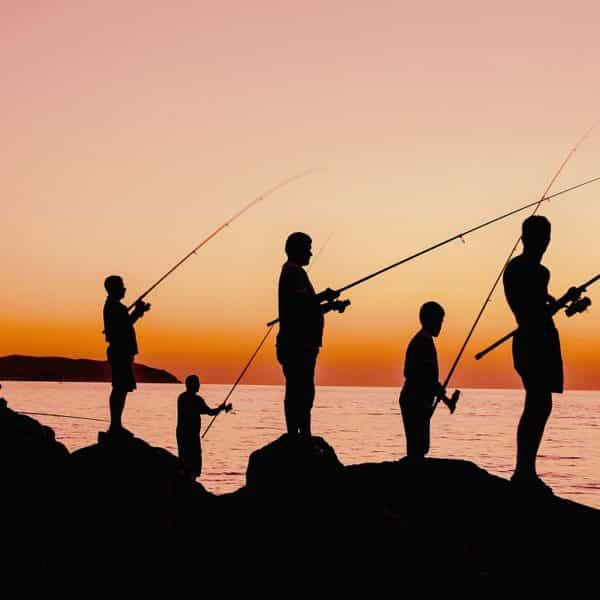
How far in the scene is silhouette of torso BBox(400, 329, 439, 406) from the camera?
9.05 meters

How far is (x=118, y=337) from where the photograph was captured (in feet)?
37.4

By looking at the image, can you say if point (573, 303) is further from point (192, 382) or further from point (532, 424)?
point (192, 382)

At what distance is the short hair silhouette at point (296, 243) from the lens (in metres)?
9.15

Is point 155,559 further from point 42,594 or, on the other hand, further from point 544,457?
point 544,457

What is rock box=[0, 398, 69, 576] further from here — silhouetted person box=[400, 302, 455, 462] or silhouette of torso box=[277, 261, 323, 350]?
silhouetted person box=[400, 302, 455, 462]

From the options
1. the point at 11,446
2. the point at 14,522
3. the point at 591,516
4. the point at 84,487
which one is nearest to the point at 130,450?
the point at 84,487

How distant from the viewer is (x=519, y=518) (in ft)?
25.2

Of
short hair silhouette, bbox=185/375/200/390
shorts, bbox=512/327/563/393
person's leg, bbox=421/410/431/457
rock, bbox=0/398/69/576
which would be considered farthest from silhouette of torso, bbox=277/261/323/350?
short hair silhouette, bbox=185/375/200/390

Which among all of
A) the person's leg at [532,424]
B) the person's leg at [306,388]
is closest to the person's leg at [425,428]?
the person's leg at [306,388]

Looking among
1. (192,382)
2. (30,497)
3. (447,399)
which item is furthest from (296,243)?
(192,382)

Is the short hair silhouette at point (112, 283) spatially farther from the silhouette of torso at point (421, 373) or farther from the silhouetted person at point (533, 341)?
the silhouetted person at point (533, 341)

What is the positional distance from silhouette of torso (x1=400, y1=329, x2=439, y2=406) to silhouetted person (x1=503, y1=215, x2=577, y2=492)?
128 centimetres

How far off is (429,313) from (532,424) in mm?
1881

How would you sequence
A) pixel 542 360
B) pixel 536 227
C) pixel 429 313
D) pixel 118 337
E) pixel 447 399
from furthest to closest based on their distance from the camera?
pixel 118 337 → pixel 429 313 → pixel 447 399 → pixel 536 227 → pixel 542 360
